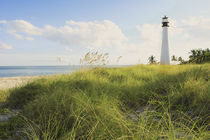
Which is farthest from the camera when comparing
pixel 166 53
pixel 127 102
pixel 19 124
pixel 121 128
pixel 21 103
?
pixel 166 53

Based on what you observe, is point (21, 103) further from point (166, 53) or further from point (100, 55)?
point (166, 53)

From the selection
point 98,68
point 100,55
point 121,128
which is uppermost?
point 100,55

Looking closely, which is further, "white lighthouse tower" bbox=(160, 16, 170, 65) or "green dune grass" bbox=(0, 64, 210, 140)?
"white lighthouse tower" bbox=(160, 16, 170, 65)

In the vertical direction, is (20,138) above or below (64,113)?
below

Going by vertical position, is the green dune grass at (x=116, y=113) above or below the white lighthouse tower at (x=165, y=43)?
below

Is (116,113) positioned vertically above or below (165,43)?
below

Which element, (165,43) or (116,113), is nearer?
(116,113)

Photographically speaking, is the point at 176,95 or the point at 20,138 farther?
the point at 176,95

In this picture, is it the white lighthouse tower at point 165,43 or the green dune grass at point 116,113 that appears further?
the white lighthouse tower at point 165,43

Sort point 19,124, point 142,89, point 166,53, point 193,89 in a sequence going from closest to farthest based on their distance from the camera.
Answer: point 19,124 < point 193,89 < point 142,89 < point 166,53

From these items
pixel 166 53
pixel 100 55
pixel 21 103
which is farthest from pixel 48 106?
pixel 166 53

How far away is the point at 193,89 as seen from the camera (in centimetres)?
277

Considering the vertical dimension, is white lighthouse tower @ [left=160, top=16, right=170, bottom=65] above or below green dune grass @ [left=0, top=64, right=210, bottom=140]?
above

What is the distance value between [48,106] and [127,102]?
1471 millimetres
